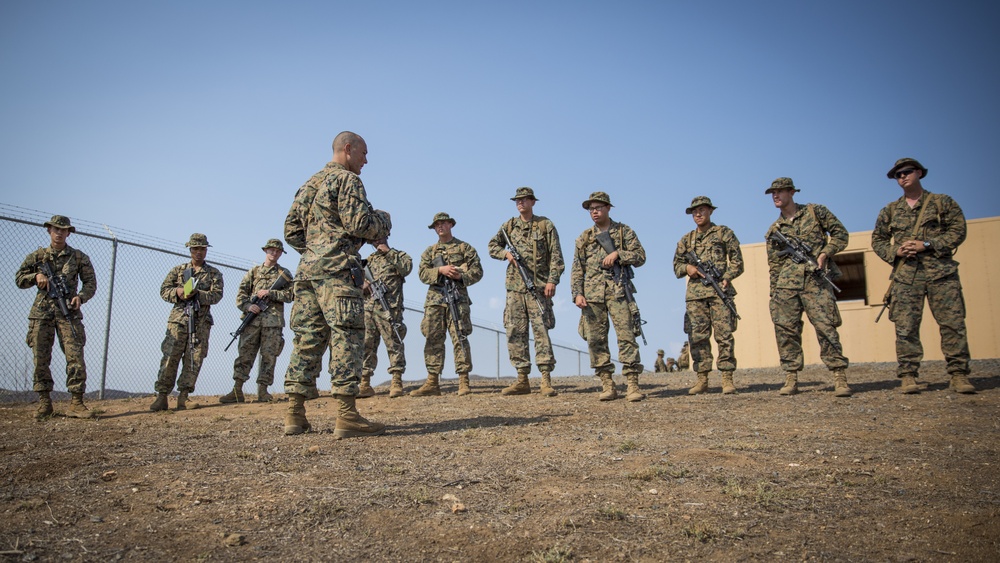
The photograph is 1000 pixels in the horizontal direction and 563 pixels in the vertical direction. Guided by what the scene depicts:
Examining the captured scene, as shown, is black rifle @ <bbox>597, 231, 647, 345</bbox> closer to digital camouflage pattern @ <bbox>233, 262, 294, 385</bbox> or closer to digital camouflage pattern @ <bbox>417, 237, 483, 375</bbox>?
digital camouflage pattern @ <bbox>417, 237, 483, 375</bbox>

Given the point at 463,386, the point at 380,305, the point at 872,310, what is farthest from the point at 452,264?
→ the point at 872,310

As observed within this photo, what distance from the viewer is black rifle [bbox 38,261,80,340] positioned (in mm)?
7477

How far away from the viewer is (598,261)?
25.5 feet

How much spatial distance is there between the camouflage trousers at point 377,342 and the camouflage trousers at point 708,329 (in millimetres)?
3921

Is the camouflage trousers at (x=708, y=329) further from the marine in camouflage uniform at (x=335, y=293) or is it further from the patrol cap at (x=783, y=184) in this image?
the marine in camouflage uniform at (x=335, y=293)

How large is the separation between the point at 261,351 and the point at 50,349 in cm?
276

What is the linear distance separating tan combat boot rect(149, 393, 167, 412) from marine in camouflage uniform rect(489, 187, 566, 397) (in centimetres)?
441

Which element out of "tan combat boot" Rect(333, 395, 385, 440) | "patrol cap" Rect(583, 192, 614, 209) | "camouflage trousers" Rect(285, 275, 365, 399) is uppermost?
"patrol cap" Rect(583, 192, 614, 209)

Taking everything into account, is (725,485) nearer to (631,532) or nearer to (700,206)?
(631,532)

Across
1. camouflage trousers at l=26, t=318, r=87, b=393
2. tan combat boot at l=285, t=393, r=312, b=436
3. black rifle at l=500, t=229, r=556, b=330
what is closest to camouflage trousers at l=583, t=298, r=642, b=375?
black rifle at l=500, t=229, r=556, b=330

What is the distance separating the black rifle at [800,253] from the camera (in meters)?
7.31

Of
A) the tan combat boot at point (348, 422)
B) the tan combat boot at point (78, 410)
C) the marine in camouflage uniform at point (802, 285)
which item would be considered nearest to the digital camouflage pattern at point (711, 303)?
the marine in camouflage uniform at point (802, 285)

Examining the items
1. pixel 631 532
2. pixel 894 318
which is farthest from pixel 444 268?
pixel 631 532

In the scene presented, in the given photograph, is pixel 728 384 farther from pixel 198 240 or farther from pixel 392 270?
pixel 198 240
